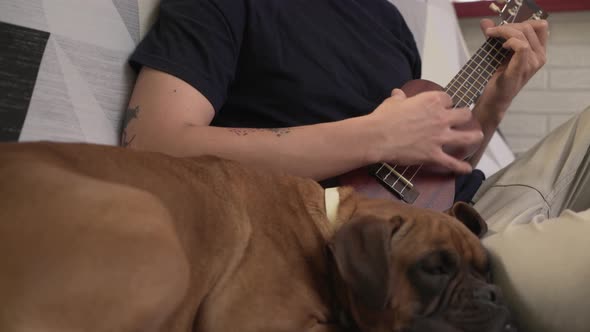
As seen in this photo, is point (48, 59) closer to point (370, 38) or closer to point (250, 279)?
point (250, 279)

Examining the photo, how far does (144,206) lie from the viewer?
0.94 metres

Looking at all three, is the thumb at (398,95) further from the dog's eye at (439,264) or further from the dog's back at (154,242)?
the dog's eye at (439,264)

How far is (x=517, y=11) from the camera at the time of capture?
6.75ft

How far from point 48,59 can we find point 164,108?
261 mm

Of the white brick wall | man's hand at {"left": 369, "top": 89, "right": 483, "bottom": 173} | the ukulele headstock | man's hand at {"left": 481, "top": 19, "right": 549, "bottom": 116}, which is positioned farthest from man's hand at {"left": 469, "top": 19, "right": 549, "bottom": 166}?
the white brick wall

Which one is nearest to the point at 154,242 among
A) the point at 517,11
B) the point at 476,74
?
the point at 476,74

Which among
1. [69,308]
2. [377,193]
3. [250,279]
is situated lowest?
[377,193]

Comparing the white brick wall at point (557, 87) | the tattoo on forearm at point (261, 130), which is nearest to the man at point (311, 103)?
the tattoo on forearm at point (261, 130)

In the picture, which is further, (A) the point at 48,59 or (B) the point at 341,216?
(A) the point at 48,59

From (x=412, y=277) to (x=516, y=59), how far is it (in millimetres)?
962

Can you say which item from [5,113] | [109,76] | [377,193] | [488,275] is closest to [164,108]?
[109,76]

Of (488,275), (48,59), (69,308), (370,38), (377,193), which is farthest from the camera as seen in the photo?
(370,38)

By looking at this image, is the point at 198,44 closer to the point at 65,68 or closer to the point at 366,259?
the point at 65,68

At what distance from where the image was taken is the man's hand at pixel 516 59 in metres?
1.82
